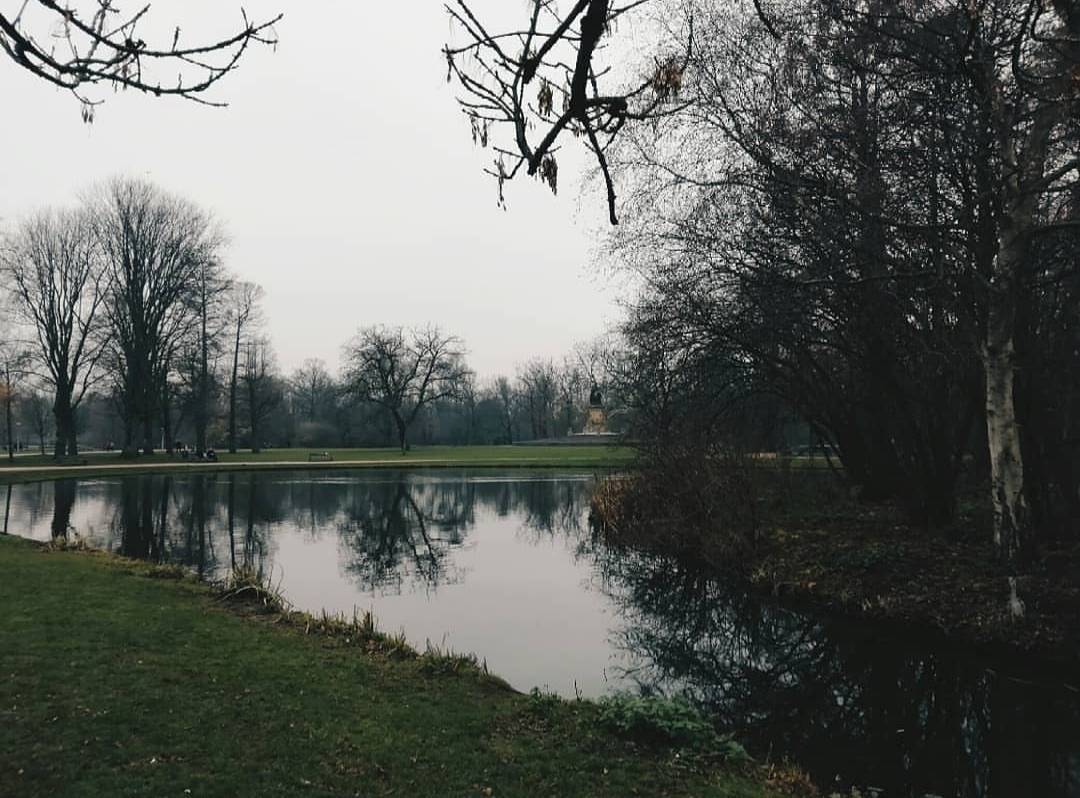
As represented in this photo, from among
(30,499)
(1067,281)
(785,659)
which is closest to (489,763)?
(785,659)

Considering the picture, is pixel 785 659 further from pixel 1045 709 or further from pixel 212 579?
pixel 212 579

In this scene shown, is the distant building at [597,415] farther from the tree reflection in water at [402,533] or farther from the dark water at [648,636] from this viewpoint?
the dark water at [648,636]

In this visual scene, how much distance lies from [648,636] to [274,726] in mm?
6335

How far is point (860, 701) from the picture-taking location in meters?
8.40

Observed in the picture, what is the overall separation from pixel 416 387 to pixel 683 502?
5561 centimetres

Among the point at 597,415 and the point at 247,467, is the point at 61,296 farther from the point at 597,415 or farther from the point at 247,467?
the point at 597,415

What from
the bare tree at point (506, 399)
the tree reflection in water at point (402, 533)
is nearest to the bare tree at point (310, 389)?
the bare tree at point (506, 399)

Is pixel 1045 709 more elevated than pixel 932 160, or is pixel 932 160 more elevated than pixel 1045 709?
pixel 932 160

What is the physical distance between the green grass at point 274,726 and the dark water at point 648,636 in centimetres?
187

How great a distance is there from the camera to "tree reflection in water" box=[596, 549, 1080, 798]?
6578 mm

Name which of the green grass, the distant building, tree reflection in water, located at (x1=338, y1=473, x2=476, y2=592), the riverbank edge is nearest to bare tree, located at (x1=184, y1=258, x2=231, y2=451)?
the riverbank edge

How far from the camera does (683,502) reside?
1608 cm

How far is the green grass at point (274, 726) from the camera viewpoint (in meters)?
4.80

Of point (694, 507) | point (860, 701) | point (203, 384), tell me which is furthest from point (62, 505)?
point (203, 384)
